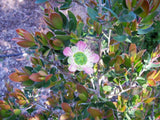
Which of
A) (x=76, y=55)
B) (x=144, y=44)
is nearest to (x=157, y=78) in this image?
(x=76, y=55)

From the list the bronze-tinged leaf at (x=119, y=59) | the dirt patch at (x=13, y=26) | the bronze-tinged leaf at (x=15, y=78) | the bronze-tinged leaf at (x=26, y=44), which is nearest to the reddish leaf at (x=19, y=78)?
the bronze-tinged leaf at (x=15, y=78)

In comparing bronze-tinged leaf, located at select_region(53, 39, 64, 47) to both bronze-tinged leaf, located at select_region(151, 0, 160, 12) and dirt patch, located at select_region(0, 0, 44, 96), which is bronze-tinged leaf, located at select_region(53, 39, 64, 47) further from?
dirt patch, located at select_region(0, 0, 44, 96)

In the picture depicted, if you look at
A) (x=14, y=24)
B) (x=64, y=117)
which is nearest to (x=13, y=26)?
(x=14, y=24)

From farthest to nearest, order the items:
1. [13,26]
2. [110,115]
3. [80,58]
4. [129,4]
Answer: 1. [13,26]
2. [80,58]
3. [110,115]
4. [129,4]

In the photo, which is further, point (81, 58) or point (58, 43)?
point (81, 58)

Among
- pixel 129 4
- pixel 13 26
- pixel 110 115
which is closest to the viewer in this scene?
pixel 129 4

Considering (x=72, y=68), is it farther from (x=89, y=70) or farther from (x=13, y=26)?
(x=13, y=26)

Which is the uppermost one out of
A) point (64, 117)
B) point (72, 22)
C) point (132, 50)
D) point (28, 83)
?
point (72, 22)

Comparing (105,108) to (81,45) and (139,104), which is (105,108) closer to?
(81,45)
